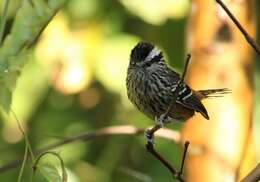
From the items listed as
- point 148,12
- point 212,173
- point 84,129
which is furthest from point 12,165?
point 84,129

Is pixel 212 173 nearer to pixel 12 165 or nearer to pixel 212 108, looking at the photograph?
pixel 212 108

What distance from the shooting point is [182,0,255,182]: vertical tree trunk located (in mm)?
2930

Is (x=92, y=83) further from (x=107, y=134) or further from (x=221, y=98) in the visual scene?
(x=221, y=98)

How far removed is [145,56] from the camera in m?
3.34

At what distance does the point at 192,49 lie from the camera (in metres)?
3.03

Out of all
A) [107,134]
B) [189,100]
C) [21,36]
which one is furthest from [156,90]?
[21,36]

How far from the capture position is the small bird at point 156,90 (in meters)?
3.08

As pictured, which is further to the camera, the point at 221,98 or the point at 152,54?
the point at 152,54

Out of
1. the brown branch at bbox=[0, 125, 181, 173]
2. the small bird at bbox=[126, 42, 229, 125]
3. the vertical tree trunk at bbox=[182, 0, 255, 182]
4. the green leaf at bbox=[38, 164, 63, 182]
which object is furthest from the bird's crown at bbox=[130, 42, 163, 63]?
the green leaf at bbox=[38, 164, 63, 182]

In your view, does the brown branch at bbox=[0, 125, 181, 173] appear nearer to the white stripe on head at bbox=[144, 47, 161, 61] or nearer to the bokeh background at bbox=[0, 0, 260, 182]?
the white stripe on head at bbox=[144, 47, 161, 61]

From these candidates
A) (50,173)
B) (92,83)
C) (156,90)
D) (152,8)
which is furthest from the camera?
(92,83)

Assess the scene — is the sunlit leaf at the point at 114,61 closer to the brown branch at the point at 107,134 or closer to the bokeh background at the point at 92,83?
A: the bokeh background at the point at 92,83

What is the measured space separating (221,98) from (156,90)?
0.31 m

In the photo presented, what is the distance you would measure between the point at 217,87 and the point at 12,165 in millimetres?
783
